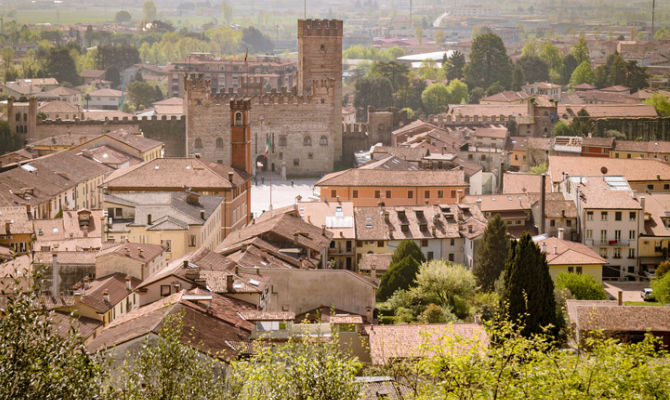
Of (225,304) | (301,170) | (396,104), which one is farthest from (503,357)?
(396,104)

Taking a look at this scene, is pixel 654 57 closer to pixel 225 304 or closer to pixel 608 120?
pixel 608 120

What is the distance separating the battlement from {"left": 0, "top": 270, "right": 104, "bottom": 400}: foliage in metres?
57.9

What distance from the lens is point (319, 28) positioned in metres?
72.6

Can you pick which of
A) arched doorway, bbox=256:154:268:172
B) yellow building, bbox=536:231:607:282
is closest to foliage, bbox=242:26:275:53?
arched doorway, bbox=256:154:268:172

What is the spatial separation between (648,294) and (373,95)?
184 feet

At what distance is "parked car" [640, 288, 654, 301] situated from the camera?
39.2 meters

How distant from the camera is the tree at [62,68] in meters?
113

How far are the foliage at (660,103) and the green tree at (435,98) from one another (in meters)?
19.6

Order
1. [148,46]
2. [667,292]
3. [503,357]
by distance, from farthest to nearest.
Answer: [148,46] → [667,292] → [503,357]

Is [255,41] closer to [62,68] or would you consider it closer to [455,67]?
[62,68]

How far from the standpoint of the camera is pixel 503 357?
64.8ft

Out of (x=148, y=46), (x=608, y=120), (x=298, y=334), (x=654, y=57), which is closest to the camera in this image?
(x=298, y=334)

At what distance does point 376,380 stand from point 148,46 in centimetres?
14815

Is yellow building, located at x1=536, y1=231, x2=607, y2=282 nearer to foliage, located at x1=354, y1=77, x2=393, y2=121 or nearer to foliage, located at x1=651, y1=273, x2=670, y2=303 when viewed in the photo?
foliage, located at x1=651, y1=273, x2=670, y2=303
